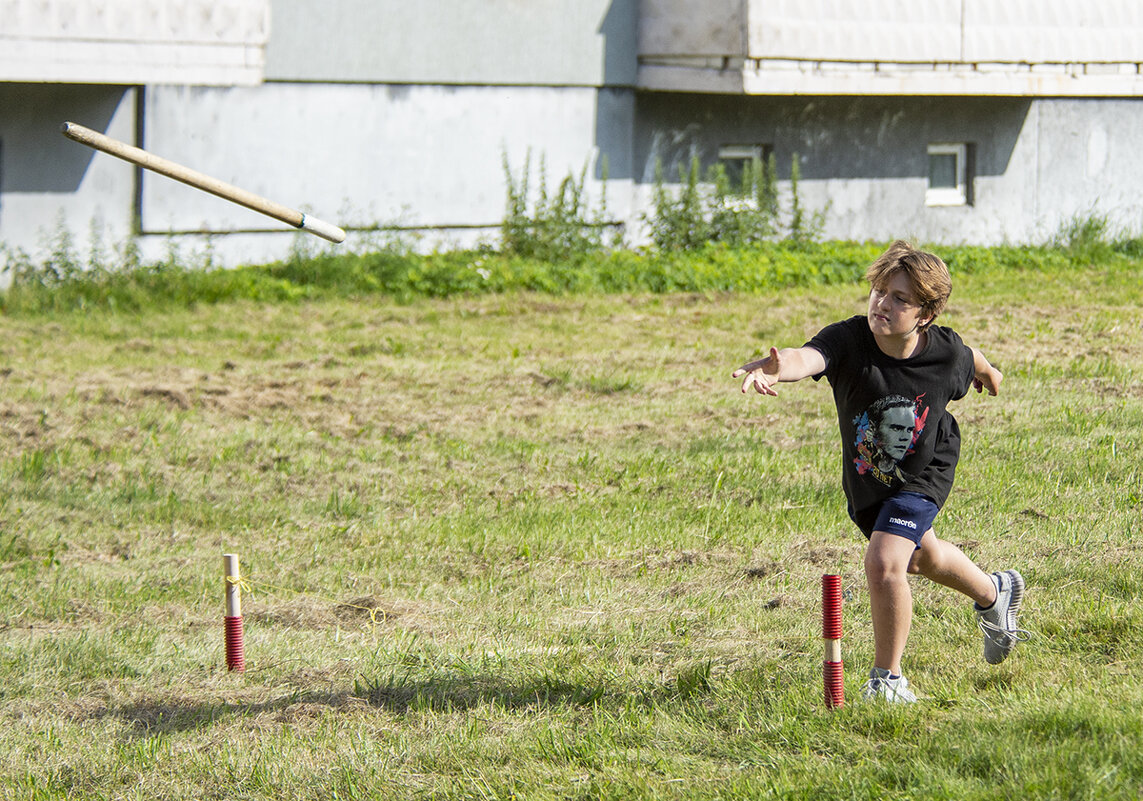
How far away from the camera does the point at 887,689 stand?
4250 millimetres

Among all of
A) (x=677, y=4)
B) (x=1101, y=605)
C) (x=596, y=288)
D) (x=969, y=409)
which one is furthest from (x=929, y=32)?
(x=1101, y=605)

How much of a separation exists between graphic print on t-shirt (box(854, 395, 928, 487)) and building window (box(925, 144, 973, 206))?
15414 mm

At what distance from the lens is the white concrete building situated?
14.0 metres

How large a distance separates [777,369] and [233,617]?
2.15 meters

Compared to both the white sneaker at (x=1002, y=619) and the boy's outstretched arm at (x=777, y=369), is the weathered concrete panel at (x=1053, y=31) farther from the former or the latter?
the boy's outstretched arm at (x=777, y=369)

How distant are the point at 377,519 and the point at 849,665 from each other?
9.82 ft

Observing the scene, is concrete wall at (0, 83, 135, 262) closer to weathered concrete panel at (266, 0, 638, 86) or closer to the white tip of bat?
weathered concrete panel at (266, 0, 638, 86)

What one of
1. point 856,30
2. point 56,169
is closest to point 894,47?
point 856,30

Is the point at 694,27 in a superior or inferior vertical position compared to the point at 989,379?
superior

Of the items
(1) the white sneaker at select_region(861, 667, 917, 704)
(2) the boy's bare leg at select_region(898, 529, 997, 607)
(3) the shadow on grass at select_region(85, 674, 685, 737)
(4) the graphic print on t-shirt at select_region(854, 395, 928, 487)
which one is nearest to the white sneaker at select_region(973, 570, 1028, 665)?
(2) the boy's bare leg at select_region(898, 529, 997, 607)

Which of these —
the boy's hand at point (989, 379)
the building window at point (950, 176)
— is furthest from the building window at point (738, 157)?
the boy's hand at point (989, 379)

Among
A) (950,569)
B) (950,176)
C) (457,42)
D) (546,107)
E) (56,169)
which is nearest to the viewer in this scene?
(950,569)

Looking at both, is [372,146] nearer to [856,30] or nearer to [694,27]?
[694,27]

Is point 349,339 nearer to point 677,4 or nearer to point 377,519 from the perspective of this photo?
point 377,519
